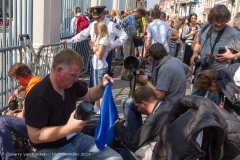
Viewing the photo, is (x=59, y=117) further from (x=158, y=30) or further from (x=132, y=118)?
(x=158, y=30)

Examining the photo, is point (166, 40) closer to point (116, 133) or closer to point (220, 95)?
point (220, 95)

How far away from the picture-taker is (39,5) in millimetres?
5898

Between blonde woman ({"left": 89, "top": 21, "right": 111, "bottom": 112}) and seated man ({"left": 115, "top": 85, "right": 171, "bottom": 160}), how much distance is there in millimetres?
1626

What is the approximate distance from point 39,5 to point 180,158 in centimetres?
455

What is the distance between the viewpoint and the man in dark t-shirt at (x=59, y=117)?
7.85ft

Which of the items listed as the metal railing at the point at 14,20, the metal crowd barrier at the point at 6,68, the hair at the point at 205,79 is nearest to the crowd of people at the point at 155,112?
the hair at the point at 205,79

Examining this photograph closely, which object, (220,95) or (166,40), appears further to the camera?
(166,40)

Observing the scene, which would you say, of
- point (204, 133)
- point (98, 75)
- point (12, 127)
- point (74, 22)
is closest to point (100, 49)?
point (98, 75)

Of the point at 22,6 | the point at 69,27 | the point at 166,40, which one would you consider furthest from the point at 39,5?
the point at 166,40

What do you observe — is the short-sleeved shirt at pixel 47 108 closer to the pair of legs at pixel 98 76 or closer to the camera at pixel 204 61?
the camera at pixel 204 61

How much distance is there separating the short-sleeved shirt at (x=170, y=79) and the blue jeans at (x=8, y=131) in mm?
1711

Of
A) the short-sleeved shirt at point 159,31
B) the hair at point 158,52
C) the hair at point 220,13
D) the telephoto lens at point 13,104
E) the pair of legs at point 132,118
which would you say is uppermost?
the hair at point 220,13

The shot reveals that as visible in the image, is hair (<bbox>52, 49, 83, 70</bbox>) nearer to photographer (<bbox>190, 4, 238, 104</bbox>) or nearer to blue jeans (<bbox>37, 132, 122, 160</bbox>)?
blue jeans (<bbox>37, 132, 122, 160</bbox>)

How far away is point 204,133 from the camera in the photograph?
2346mm
